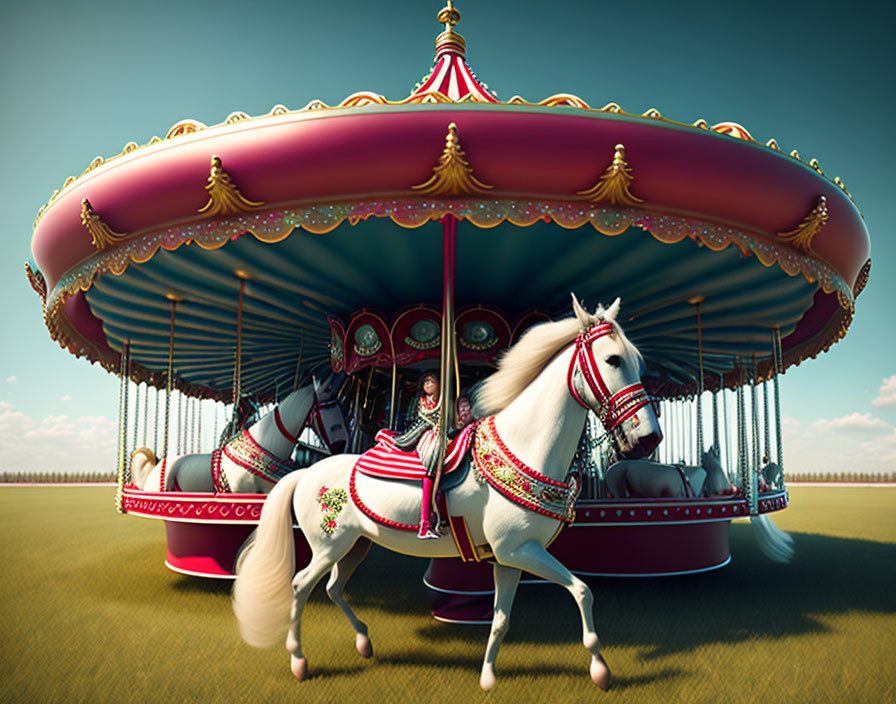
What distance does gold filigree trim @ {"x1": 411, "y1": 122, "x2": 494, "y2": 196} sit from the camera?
13.3 feet

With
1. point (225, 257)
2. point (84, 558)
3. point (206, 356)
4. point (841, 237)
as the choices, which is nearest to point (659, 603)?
point (841, 237)

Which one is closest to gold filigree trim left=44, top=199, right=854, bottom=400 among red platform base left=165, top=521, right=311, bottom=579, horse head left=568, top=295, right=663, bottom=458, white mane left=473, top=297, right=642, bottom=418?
white mane left=473, top=297, right=642, bottom=418

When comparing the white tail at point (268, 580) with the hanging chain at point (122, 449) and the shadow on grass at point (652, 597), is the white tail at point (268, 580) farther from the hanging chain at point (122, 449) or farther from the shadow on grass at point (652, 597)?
the hanging chain at point (122, 449)

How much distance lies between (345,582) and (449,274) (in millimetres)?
2205

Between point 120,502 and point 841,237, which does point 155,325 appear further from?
point 841,237

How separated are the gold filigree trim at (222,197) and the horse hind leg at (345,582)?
2.51 meters

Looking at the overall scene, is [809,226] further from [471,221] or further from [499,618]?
[499,618]

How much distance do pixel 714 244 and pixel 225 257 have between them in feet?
14.0

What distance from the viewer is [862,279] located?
6586mm

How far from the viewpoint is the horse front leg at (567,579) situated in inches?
132

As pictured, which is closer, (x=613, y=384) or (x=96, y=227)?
(x=613, y=384)

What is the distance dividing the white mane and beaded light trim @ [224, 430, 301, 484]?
2.90 meters

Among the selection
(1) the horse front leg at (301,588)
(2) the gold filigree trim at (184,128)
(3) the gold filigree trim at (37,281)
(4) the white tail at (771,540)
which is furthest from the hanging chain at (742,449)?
(3) the gold filigree trim at (37,281)

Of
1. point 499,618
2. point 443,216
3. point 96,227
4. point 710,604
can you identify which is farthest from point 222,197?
point 710,604
